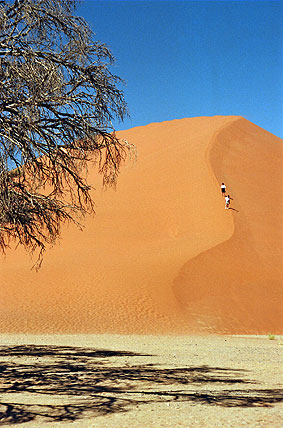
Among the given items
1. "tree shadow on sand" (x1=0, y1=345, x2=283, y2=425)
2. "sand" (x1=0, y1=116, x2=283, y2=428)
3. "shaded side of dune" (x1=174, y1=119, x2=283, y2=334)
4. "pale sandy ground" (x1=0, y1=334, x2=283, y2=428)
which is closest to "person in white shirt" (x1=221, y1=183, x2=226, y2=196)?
"sand" (x1=0, y1=116, x2=283, y2=428)

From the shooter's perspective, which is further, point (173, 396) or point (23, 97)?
point (173, 396)

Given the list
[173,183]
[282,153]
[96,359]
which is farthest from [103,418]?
[282,153]

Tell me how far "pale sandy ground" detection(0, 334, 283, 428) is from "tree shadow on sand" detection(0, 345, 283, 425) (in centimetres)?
1

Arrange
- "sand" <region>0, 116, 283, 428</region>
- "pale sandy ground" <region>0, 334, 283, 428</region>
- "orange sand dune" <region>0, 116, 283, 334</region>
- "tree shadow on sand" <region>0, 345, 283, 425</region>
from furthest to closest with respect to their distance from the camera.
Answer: "orange sand dune" <region>0, 116, 283, 334</region> → "sand" <region>0, 116, 283, 428</region> → "tree shadow on sand" <region>0, 345, 283, 425</region> → "pale sandy ground" <region>0, 334, 283, 428</region>

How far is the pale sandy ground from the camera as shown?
5956 mm

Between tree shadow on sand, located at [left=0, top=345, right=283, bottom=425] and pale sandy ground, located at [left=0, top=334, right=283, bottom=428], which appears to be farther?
tree shadow on sand, located at [left=0, top=345, right=283, bottom=425]

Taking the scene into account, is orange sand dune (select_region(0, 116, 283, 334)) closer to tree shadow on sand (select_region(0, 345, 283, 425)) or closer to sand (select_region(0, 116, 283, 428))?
sand (select_region(0, 116, 283, 428))

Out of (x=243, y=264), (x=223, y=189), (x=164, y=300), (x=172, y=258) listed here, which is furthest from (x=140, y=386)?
(x=223, y=189)

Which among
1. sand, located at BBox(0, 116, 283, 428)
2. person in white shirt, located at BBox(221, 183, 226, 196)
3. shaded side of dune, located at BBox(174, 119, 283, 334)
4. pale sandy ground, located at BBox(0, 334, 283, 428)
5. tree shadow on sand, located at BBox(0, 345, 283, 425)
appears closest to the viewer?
pale sandy ground, located at BBox(0, 334, 283, 428)

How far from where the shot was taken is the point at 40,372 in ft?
31.1

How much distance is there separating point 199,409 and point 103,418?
48.9 inches

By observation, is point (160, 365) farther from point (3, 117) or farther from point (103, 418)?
point (3, 117)

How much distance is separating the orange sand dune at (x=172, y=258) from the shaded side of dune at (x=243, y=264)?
7cm

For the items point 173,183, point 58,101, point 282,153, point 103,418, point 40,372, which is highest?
point 282,153
